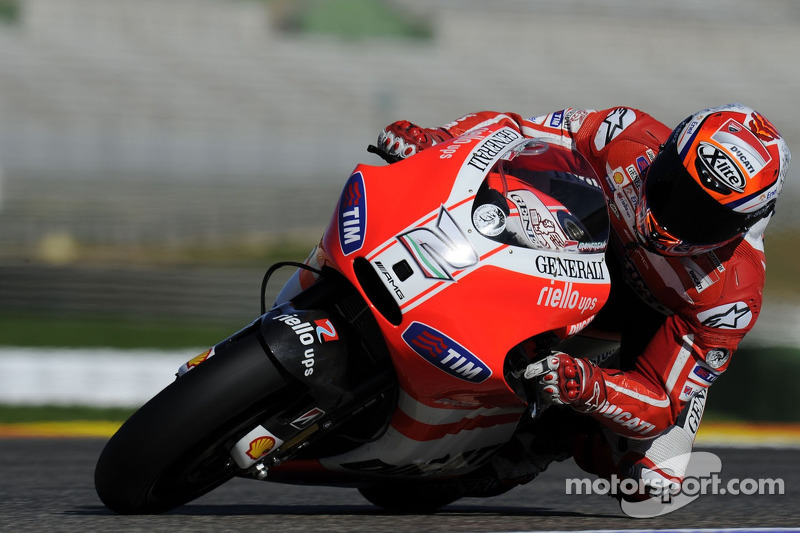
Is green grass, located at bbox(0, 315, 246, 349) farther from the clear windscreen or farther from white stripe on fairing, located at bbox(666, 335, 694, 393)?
the clear windscreen

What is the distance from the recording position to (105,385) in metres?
9.39

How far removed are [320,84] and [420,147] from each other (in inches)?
571

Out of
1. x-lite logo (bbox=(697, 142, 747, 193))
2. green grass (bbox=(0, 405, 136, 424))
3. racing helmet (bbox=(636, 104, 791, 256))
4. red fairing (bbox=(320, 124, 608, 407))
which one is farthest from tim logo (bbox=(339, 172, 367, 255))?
green grass (bbox=(0, 405, 136, 424))

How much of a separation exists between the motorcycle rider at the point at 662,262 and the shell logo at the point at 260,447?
780 millimetres

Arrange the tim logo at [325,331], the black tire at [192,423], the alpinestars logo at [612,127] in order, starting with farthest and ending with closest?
the alpinestars logo at [612,127], the tim logo at [325,331], the black tire at [192,423]

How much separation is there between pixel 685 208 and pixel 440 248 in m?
0.94

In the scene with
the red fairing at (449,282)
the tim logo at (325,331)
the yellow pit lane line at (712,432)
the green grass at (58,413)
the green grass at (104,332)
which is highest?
the red fairing at (449,282)

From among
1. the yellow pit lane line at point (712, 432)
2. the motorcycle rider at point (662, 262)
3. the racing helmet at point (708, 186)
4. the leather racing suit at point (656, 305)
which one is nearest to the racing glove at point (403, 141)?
the motorcycle rider at point (662, 262)

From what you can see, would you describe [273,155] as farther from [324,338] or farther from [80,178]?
[324,338]

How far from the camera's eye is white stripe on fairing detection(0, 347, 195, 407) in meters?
9.22

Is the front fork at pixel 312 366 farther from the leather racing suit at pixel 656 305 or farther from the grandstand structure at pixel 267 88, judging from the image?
the grandstand structure at pixel 267 88

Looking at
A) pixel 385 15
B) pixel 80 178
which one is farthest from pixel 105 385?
pixel 385 15

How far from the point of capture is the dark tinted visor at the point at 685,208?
11.5 ft

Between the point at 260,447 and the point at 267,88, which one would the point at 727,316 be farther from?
the point at 267,88
